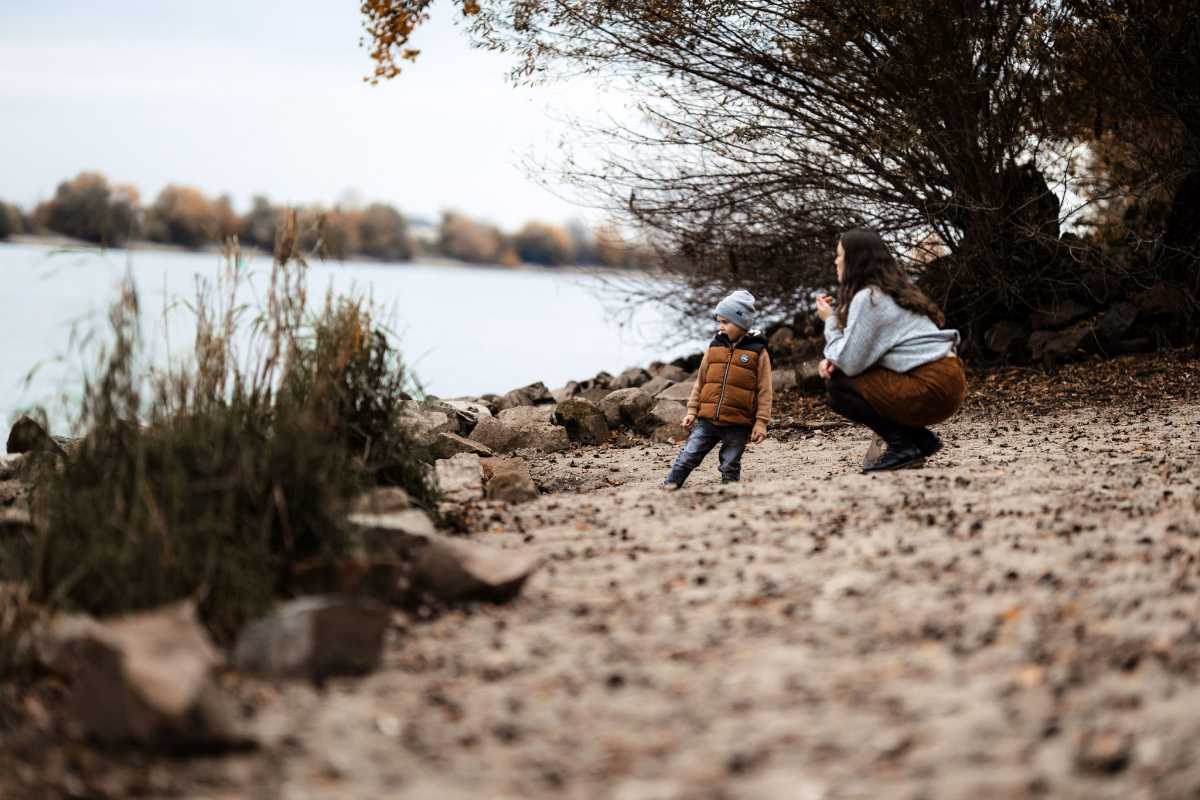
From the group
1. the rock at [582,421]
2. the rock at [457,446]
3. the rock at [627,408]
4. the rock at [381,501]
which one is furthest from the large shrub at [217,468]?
the rock at [627,408]

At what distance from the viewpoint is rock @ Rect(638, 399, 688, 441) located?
9.97m

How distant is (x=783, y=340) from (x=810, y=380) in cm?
171

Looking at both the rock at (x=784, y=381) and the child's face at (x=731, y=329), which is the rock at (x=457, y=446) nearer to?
the child's face at (x=731, y=329)

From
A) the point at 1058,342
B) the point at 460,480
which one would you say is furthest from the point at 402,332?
the point at 1058,342

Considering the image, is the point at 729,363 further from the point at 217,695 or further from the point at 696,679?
the point at 217,695

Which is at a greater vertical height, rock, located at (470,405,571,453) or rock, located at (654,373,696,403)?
rock, located at (654,373,696,403)

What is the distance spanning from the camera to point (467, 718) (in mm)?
3092

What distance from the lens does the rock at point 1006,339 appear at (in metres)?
11.5

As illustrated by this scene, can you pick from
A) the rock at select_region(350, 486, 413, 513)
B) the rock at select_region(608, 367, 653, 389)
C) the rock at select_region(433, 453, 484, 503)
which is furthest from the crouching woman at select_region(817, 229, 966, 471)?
the rock at select_region(608, 367, 653, 389)

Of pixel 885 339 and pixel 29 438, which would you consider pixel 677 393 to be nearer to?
pixel 885 339

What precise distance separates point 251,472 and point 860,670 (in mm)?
2162

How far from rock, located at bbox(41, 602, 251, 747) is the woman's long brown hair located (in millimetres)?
4269

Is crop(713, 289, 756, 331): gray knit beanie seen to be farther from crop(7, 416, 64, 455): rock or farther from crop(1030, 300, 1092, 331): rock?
crop(1030, 300, 1092, 331): rock

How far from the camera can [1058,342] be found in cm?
1107
